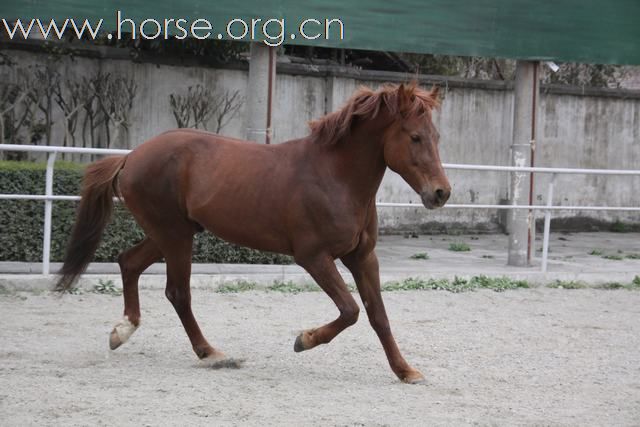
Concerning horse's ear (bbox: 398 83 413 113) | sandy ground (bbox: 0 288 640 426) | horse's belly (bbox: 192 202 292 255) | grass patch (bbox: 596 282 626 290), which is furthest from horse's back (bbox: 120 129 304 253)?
grass patch (bbox: 596 282 626 290)

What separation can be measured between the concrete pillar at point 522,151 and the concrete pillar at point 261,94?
125 inches

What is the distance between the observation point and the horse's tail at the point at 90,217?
668cm

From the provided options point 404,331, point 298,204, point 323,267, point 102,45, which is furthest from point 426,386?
point 102,45

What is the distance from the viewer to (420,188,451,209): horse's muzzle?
5.42m

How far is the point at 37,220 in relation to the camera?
9.28m

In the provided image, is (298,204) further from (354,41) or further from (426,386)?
(354,41)

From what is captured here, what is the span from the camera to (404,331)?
24.8 ft

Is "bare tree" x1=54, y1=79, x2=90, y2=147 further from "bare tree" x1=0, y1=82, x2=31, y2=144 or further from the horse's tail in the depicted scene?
the horse's tail

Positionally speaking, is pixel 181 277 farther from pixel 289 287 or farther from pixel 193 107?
pixel 193 107

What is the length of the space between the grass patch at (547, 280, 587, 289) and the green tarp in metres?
2.90

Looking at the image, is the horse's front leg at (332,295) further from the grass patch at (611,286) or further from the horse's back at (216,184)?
the grass patch at (611,286)

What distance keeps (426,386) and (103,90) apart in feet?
28.2

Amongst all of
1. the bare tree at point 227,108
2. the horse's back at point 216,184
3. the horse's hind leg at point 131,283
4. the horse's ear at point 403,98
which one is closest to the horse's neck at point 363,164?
the horse's ear at point 403,98

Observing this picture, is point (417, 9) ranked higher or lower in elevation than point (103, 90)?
higher
